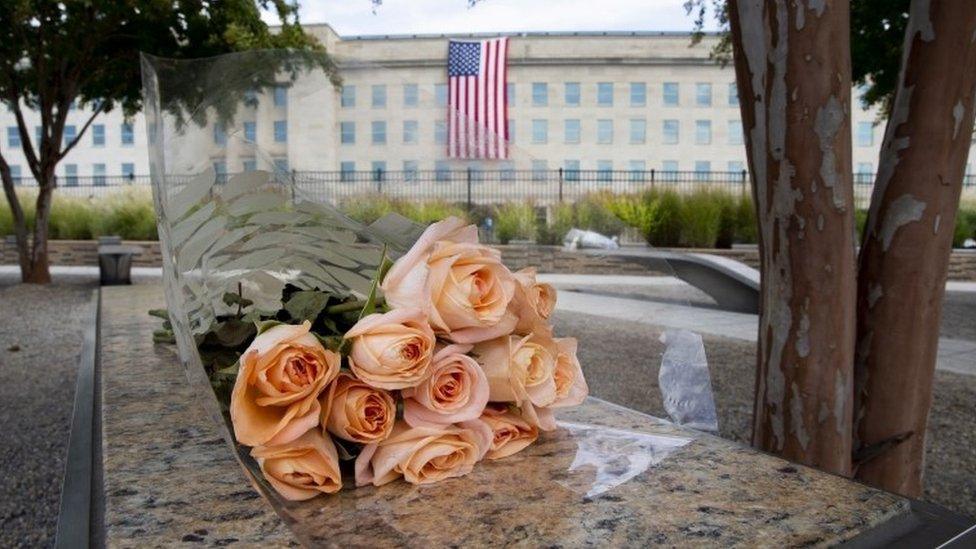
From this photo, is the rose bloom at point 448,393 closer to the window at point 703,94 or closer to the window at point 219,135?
the window at point 219,135

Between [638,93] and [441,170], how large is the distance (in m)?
51.6

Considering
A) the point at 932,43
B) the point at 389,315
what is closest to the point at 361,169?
the point at 389,315

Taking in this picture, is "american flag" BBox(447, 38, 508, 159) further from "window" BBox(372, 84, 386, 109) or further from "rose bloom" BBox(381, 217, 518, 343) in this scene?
"rose bloom" BBox(381, 217, 518, 343)

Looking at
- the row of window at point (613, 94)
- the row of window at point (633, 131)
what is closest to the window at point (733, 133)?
the row of window at point (633, 131)

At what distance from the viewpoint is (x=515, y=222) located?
5.37 ft

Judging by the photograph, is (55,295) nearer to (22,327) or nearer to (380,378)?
(22,327)

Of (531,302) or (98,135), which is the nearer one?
(531,302)

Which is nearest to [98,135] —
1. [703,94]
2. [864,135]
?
[703,94]

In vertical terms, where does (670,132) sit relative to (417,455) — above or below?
above

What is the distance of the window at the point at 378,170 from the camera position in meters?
1.64

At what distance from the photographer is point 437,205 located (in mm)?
1616

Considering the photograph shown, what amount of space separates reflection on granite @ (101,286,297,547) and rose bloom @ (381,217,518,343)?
356 mm

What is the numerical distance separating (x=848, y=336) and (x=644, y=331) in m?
0.63

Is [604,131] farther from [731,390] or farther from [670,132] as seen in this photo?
[731,390]
